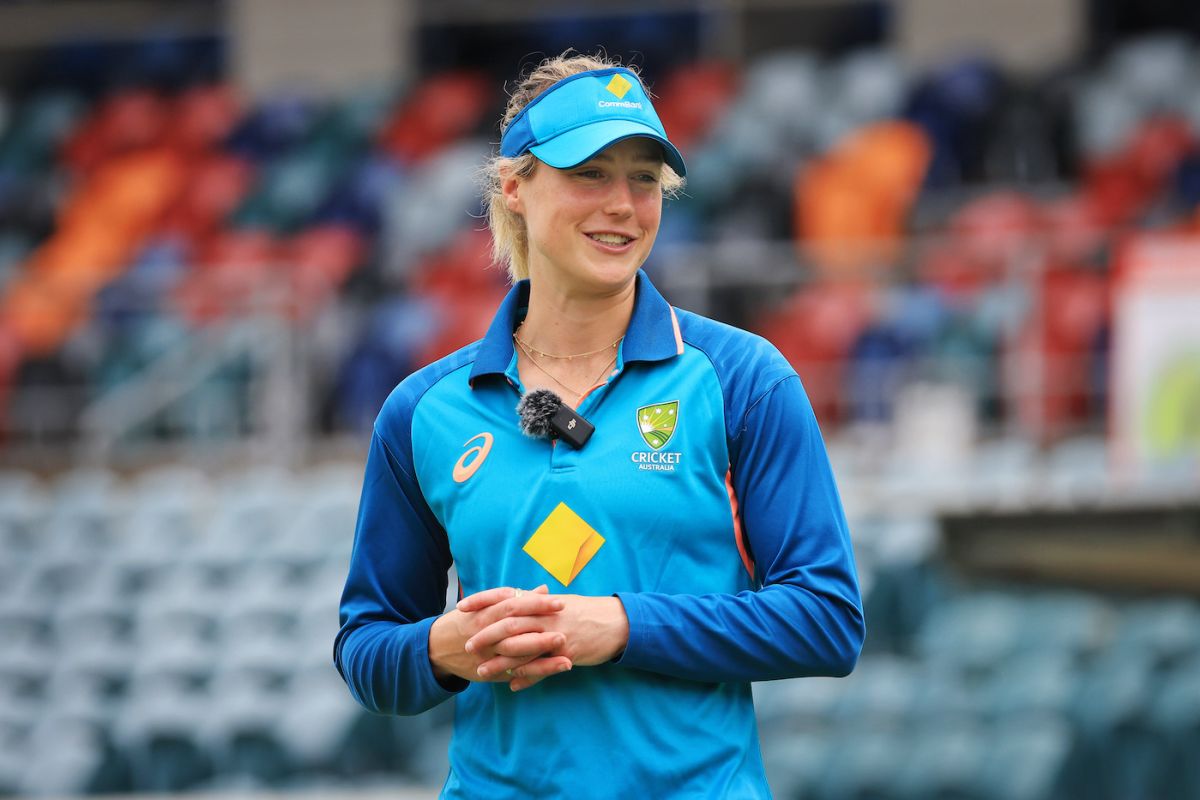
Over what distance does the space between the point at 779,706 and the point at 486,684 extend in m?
4.19

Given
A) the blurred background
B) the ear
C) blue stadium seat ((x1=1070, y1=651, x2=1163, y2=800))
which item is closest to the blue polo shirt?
the ear

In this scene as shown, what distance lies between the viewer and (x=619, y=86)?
6.72 feet

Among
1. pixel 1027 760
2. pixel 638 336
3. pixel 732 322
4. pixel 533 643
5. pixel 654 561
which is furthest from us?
pixel 732 322

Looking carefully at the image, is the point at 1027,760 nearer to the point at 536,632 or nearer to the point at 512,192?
the point at 512,192

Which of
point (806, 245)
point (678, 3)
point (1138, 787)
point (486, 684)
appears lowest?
point (1138, 787)

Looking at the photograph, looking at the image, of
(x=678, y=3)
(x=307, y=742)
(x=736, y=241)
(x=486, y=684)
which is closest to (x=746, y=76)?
(x=678, y=3)

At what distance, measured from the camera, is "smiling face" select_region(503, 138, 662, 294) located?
2031 millimetres

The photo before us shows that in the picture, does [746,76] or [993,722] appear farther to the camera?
[746,76]

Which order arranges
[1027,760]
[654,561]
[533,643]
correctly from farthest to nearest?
[1027,760], [654,561], [533,643]

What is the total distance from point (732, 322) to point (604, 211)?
20.3 feet

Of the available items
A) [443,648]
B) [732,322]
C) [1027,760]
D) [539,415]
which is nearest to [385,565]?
[443,648]

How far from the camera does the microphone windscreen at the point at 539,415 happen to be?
2.00 meters

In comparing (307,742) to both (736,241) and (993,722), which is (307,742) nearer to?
(993,722)

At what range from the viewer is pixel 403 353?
28.3 feet
